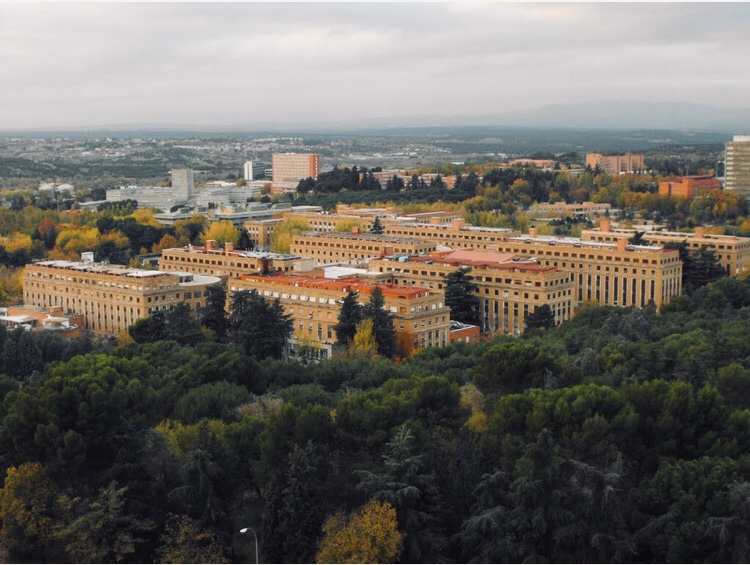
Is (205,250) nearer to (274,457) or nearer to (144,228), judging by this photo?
(144,228)

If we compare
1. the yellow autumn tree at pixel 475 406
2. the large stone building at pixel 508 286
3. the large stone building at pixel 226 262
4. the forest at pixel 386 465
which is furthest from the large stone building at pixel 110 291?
the yellow autumn tree at pixel 475 406

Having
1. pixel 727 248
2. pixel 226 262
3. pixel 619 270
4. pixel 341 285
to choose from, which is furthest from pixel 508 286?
pixel 727 248

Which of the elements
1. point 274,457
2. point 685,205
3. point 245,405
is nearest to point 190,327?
point 245,405

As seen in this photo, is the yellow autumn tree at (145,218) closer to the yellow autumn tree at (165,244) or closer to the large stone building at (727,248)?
the yellow autumn tree at (165,244)

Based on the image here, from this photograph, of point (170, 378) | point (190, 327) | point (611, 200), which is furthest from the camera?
point (611, 200)

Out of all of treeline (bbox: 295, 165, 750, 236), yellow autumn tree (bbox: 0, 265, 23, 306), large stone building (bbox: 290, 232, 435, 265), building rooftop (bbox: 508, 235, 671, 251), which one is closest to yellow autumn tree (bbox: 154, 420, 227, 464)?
yellow autumn tree (bbox: 0, 265, 23, 306)
